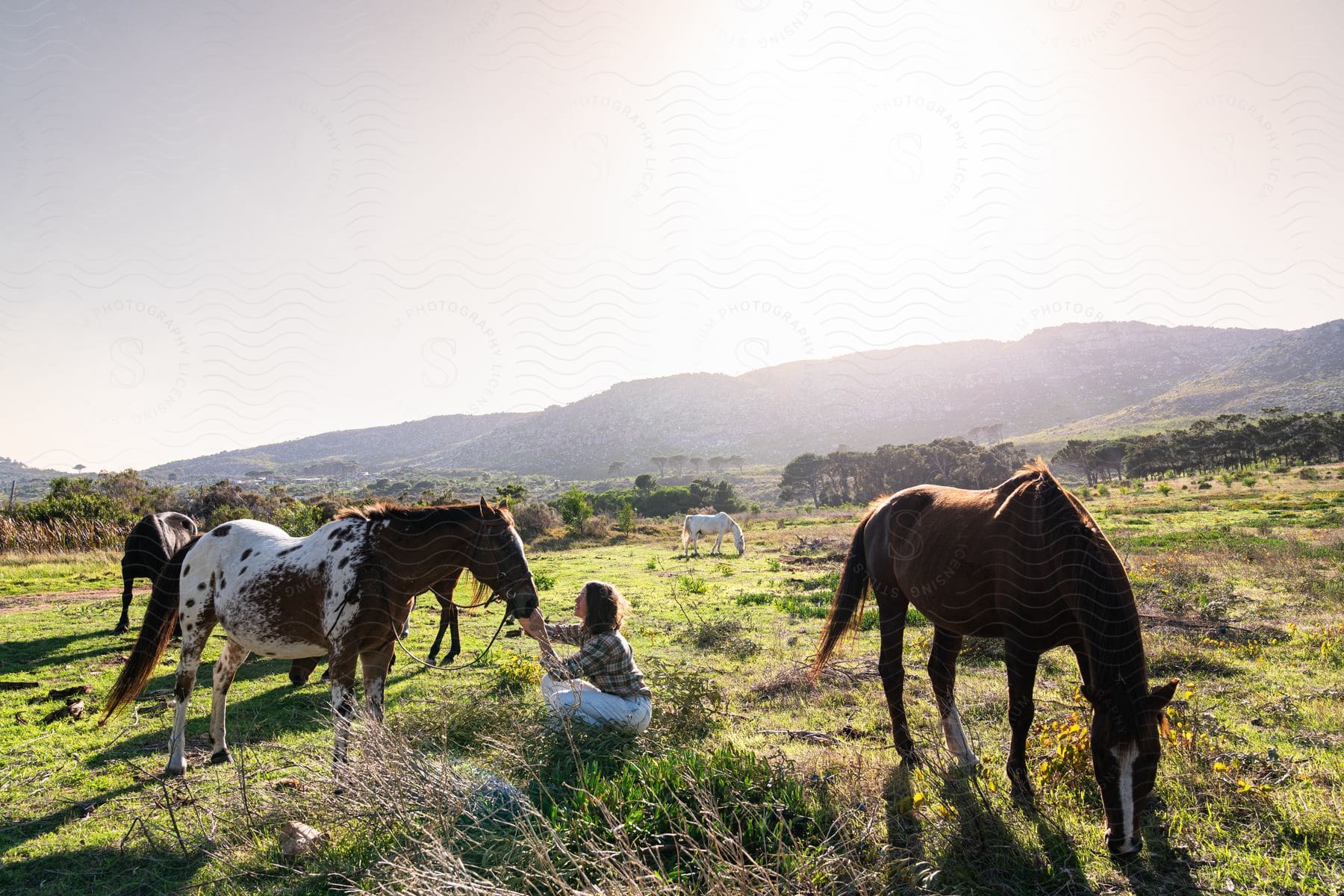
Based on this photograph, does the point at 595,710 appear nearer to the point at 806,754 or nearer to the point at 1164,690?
the point at 806,754

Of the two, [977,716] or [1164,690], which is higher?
[1164,690]

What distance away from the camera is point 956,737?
5.55m

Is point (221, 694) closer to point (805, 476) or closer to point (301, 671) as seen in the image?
point (301, 671)

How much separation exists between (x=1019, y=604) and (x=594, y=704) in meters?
3.55

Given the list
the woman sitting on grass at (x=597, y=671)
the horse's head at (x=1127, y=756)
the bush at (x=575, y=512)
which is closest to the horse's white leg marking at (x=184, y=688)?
the woman sitting on grass at (x=597, y=671)

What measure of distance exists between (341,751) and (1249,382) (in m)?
201

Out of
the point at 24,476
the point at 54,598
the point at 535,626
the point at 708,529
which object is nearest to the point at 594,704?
the point at 535,626

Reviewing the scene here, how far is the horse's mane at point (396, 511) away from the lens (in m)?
6.03

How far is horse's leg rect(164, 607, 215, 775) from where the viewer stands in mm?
5895

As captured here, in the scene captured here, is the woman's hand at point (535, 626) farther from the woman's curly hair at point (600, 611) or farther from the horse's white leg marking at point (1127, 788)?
the horse's white leg marking at point (1127, 788)

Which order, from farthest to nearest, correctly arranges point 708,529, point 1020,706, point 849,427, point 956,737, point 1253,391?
1. point 849,427
2. point 1253,391
3. point 708,529
4. point 956,737
5. point 1020,706

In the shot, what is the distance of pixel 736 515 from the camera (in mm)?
59750

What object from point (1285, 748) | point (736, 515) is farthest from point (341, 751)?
point (736, 515)

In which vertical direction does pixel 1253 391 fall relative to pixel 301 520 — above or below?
above
